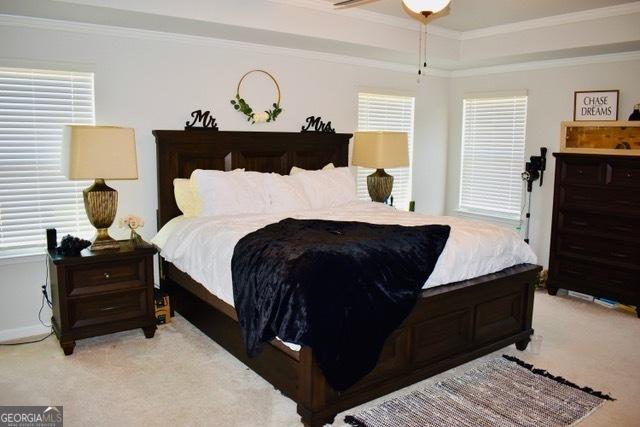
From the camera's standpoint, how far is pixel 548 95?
5.54 meters

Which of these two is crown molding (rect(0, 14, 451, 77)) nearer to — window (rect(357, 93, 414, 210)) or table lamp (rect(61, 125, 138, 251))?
window (rect(357, 93, 414, 210))

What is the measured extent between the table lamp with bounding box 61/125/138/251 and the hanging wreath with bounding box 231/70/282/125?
4.12 feet

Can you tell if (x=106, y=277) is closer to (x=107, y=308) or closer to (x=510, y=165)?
(x=107, y=308)

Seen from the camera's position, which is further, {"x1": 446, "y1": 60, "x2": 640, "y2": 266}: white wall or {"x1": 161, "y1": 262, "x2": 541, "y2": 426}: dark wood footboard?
{"x1": 446, "y1": 60, "x2": 640, "y2": 266}: white wall

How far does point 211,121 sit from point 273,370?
8.11 ft

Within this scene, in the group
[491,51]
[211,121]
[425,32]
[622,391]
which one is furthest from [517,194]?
[211,121]

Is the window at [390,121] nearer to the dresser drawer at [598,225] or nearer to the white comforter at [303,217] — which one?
the white comforter at [303,217]

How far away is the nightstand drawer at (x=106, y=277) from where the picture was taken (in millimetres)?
3637

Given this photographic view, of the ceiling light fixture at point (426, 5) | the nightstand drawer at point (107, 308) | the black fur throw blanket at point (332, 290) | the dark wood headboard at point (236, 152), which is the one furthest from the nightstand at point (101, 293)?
the ceiling light fixture at point (426, 5)

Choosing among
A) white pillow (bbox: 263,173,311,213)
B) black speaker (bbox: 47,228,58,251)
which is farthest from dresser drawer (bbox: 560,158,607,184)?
black speaker (bbox: 47,228,58,251)

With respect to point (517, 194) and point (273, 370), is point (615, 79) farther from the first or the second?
point (273, 370)

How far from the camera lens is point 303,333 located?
101 inches

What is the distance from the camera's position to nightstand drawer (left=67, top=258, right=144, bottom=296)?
3637 millimetres

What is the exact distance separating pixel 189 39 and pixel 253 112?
846 mm
